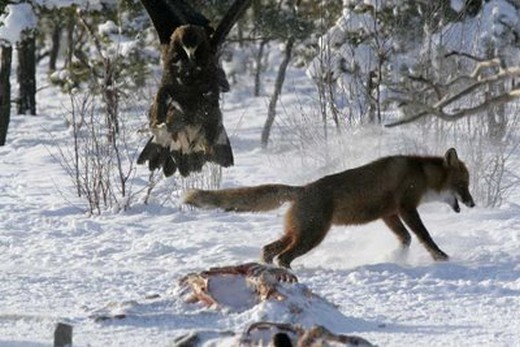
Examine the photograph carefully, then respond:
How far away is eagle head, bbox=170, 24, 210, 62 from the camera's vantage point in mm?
10039

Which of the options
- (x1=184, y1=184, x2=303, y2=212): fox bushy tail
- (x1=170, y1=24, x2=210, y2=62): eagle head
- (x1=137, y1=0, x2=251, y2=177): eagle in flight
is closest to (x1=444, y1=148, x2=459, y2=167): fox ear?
(x1=184, y1=184, x2=303, y2=212): fox bushy tail

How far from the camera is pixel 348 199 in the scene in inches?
380

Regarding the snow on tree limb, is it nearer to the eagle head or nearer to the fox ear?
the eagle head

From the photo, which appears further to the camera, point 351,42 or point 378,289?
point 351,42

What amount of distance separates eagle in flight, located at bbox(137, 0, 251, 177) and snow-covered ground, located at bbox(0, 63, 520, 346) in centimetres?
88

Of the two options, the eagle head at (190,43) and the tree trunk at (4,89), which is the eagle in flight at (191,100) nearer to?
the eagle head at (190,43)

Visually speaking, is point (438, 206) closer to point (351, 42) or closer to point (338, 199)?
point (338, 199)

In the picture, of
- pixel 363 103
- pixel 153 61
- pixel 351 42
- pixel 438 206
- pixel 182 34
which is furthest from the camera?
pixel 153 61

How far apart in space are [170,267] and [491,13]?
1297 cm

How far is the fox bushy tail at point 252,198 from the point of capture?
9.54 m

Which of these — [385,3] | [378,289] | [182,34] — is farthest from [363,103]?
[378,289]

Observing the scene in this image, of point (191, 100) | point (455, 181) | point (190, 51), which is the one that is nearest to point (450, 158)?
point (455, 181)

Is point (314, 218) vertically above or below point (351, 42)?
below

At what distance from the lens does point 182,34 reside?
10070mm
